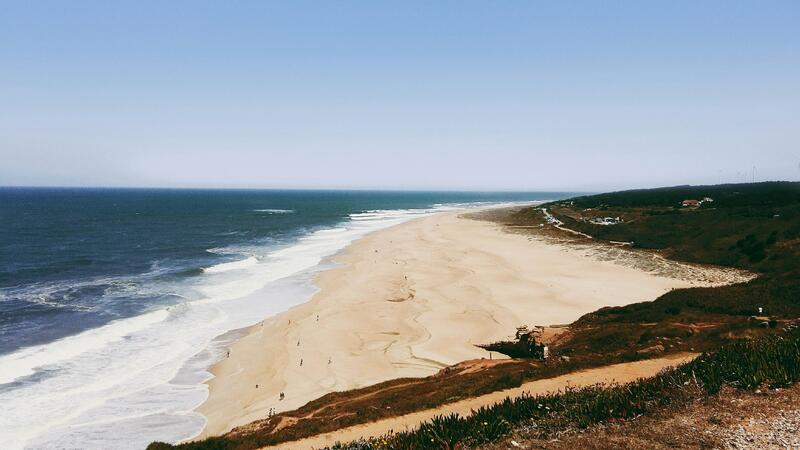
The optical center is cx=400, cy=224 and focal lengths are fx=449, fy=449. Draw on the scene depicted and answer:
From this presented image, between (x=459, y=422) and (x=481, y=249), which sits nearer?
(x=459, y=422)

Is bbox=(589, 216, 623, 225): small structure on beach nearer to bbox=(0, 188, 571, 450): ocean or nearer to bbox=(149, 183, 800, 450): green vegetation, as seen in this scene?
bbox=(0, 188, 571, 450): ocean

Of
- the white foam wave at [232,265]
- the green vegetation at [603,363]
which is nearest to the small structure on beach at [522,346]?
the green vegetation at [603,363]

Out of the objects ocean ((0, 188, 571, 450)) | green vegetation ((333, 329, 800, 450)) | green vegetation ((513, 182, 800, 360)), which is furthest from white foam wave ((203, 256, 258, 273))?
green vegetation ((333, 329, 800, 450))

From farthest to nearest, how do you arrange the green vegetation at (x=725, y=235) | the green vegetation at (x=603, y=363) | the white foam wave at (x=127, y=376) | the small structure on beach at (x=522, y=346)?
the green vegetation at (x=725, y=235) → the small structure on beach at (x=522, y=346) → the white foam wave at (x=127, y=376) → the green vegetation at (x=603, y=363)

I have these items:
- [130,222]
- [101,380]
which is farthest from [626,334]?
[130,222]

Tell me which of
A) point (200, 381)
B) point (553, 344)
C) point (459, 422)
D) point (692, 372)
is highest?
point (692, 372)

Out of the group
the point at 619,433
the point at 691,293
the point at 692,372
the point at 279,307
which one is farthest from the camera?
the point at 279,307

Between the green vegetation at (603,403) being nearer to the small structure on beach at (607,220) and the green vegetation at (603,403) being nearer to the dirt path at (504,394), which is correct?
the dirt path at (504,394)

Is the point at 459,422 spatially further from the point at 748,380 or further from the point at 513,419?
the point at 748,380
